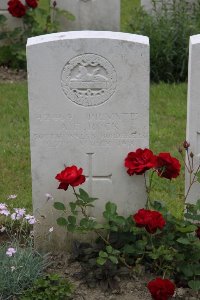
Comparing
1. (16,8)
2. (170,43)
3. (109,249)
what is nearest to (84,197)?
(109,249)

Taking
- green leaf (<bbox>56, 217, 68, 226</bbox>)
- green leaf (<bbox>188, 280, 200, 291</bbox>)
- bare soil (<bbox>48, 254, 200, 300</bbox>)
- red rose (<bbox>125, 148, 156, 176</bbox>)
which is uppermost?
red rose (<bbox>125, 148, 156, 176</bbox>)

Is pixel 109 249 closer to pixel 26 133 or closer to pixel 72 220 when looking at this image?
pixel 72 220

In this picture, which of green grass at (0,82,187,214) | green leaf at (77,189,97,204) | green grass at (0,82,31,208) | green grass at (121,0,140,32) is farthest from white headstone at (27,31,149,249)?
green grass at (121,0,140,32)

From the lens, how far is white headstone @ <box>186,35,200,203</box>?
4.43 meters

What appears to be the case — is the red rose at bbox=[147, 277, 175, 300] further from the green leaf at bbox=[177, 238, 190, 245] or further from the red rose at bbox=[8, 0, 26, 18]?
the red rose at bbox=[8, 0, 26, 18]

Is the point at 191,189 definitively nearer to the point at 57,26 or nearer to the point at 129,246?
Answer: the point at 129,246

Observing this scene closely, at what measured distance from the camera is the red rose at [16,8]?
8.64m

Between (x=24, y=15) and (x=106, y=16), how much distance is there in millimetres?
1009

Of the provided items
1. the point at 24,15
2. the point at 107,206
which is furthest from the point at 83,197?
the point at 24,15

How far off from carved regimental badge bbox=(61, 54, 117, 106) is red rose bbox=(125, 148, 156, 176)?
0.35 meters

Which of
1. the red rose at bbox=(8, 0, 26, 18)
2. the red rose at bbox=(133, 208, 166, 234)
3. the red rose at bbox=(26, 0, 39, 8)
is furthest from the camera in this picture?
the red rose at bbox=(26, 0, 39, 8)

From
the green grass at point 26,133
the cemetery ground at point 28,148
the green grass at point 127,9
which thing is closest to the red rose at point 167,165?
the cemetery ground at point 28,148

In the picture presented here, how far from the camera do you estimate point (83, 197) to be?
438cm

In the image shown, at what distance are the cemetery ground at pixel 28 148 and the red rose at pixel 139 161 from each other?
0.27 m
